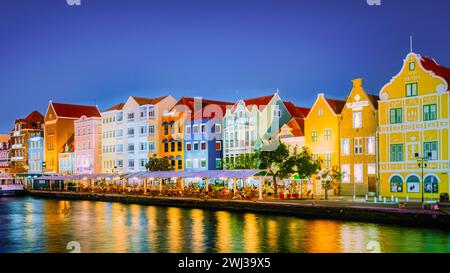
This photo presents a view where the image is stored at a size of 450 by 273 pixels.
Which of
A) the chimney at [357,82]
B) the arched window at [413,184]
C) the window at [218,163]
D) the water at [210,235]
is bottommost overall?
the water at [210,235]

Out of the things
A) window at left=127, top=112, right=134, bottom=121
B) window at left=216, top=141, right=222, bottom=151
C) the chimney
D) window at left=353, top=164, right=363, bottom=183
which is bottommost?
window at left=353, top=164, right=363, bottom=183

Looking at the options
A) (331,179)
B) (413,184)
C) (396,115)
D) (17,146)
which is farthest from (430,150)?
(17,146)

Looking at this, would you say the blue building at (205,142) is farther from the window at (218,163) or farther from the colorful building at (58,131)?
the colorful building at (58,131)

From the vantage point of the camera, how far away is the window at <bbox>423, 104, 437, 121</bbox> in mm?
59631

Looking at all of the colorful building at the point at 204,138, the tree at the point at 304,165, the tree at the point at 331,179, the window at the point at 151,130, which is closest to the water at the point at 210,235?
the tree at the point at 331,179

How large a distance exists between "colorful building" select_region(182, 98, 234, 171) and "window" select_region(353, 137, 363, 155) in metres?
26.5

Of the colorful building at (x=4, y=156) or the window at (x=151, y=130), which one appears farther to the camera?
the colorful building at (x=4, y=156)

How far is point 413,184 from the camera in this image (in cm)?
6122

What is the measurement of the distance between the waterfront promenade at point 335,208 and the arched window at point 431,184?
5287mm

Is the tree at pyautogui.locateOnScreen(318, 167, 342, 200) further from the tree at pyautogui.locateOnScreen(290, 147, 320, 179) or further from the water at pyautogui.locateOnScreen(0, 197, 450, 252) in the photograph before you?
the water at pyautogui.locateOnScreen(0, 197, 450, 252)

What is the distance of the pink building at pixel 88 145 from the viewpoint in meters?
116

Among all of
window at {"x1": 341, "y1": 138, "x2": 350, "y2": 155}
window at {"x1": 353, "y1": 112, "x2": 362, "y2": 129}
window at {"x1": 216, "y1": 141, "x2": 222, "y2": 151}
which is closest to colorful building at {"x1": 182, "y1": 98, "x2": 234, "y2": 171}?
window at {"x1": 216, "y1": 141, "x2": 222, "y2": 151}

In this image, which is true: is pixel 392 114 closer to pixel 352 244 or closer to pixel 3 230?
pixel 352 244
